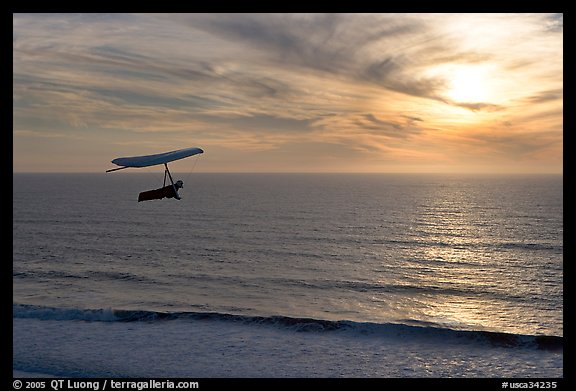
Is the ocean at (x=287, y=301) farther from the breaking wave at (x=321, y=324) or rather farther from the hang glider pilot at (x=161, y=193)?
the hang glider pilot at (x=161, y=193)

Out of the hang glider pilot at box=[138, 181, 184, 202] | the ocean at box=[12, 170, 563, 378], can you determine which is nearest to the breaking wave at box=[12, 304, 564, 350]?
the ocean at box=[12, 170, 563, 378]

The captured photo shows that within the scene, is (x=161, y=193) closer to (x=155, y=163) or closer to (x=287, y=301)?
(x=155, y=163)

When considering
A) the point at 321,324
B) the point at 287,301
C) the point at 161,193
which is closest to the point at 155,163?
the point at 161,193

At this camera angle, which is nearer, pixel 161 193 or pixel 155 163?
pixel 155 163

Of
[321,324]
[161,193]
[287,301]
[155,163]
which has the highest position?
[155,163]

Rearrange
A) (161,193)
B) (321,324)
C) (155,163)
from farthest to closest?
(321,324) → (161,193) → (155,163)

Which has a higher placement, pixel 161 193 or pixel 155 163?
pixel 155 163

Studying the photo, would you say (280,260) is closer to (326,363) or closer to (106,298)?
(106,298)

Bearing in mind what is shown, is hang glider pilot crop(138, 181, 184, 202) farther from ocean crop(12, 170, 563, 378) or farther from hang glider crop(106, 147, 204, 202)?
ocean crop(12, 170, 563, 378)
